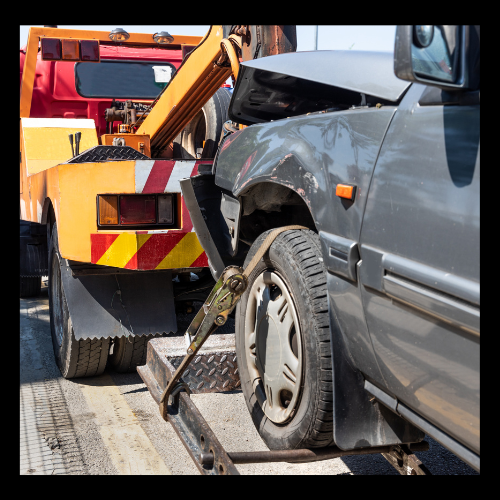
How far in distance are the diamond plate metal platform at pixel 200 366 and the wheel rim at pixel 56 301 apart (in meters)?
1.35

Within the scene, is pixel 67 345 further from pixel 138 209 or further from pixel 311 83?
pixel 311 83

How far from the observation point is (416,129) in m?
1.32

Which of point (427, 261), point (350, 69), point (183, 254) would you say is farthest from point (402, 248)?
point (183, 254)

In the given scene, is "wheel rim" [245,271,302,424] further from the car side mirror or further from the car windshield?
the car windshield

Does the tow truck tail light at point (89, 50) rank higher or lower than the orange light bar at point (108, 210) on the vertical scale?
higher

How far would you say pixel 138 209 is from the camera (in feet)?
10.1

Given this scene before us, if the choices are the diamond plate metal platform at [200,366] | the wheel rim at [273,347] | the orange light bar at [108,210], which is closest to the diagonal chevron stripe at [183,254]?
the orange light bar at [108,210]

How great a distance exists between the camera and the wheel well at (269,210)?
6.97 feet

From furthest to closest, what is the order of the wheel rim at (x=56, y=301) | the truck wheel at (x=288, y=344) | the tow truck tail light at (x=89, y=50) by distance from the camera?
the tow truck tail light at (x=89, y=50)
the wheel rim at (x=56, y=301)
the truck wheel at (x=288, y=344)

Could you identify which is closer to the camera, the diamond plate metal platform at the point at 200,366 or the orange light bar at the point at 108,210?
the diamond plate metal platform at the point at 200,366

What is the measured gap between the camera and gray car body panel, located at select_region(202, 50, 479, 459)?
1.19 m

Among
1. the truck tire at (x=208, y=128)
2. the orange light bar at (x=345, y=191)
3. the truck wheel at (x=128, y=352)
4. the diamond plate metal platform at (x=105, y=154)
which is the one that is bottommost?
the truck wheel at (x=128, y=352)

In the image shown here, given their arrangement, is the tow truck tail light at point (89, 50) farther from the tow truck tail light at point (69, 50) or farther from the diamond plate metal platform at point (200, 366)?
the diamond plate metal platform at point (200, 366)

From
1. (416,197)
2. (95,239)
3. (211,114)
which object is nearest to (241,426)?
(95,239)
